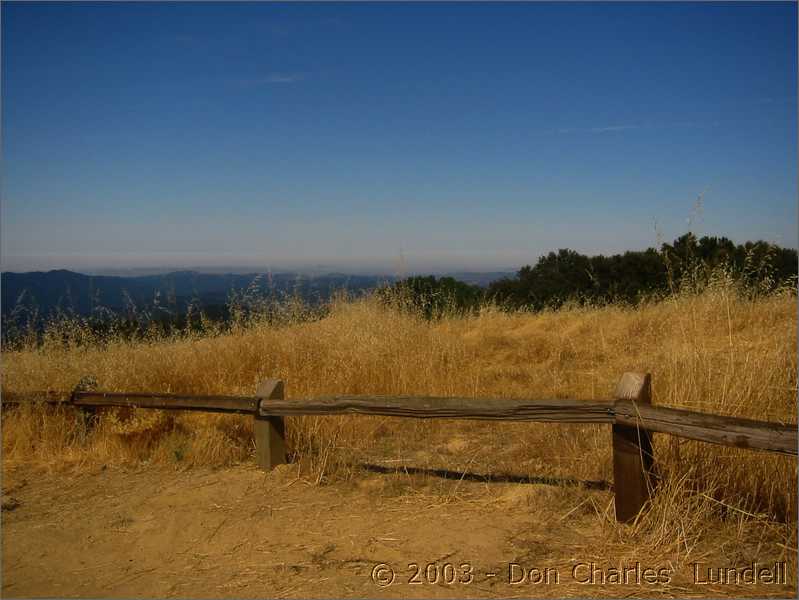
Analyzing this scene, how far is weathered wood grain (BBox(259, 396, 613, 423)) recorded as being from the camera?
3.99 m

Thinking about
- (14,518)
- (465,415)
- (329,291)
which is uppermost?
(329,291)

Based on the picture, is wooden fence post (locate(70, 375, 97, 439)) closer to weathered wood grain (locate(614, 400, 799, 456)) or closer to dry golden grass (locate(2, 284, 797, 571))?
dry golden grass (locate(2, 284, 797, 571))

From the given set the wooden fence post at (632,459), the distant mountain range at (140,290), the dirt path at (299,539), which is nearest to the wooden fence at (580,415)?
the wooden fence post at (632,459)

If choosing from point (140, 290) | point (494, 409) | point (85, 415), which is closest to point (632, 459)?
point (494, 409)

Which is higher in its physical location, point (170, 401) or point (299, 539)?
point (170, 401)

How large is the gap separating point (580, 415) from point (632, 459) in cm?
39

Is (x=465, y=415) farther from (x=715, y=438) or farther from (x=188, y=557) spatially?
(x=188, y=557)

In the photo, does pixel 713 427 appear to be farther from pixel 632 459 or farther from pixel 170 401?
pixel 170 401

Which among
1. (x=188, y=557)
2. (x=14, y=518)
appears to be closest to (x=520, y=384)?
(x=188, y=557)

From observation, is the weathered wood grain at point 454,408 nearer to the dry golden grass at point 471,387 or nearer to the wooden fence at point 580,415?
the wooden fence at point 580,415

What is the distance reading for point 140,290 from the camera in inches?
408

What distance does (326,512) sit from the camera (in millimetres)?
4414

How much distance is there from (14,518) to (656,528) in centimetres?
440

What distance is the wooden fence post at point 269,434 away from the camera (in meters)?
5.12
